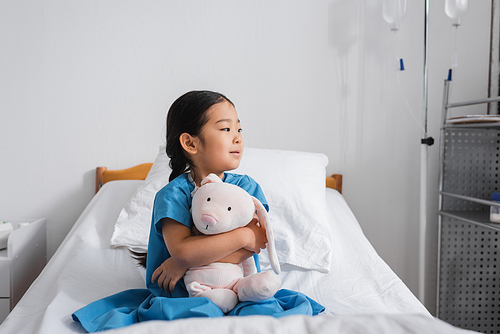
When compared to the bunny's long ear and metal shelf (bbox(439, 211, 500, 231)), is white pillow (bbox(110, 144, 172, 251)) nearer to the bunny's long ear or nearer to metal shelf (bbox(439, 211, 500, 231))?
the bunny's long ear

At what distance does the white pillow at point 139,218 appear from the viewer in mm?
1122

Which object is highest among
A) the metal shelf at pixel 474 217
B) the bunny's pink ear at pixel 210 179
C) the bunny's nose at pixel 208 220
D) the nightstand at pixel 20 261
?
the bunny's pink ear at pixel 210 179

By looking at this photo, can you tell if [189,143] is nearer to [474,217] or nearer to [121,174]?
[121,174]

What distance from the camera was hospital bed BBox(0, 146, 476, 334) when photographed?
0.44 meters

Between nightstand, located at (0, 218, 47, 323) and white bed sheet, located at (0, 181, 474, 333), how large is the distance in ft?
0.75

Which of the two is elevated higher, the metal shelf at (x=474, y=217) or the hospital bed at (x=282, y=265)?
the hospital bed at (x=282, y=265)

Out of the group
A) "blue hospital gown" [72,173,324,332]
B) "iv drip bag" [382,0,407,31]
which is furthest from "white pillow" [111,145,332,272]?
"iv drip bag" [382,0,407,31]

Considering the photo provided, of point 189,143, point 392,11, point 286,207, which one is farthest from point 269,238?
point 392,11

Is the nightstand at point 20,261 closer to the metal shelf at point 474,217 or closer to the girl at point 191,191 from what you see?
the girl at point 191,191

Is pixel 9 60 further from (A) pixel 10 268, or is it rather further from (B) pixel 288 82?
(B) pixel 288 82

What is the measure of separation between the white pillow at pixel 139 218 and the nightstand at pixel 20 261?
0.43 m

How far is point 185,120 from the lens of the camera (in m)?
0.80

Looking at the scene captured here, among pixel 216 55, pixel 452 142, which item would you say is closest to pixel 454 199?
pixel 452 142

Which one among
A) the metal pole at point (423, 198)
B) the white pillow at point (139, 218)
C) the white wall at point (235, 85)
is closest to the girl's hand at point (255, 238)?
the white pillow at point (139, 218)
